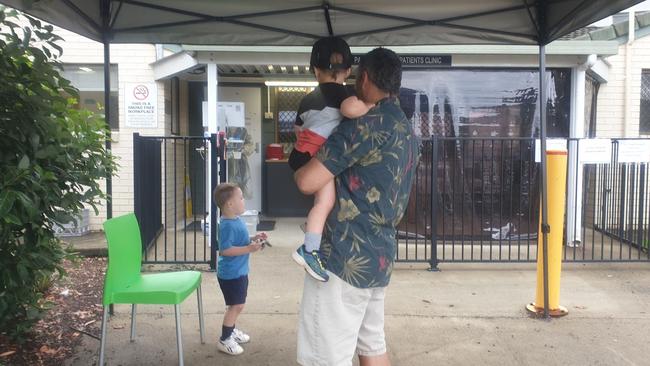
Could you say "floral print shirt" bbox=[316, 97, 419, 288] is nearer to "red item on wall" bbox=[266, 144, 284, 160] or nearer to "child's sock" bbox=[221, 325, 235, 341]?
"child's sock" bbox=[221, 325, 235, 341]

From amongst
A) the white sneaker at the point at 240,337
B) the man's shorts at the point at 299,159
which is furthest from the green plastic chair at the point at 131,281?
the man's shorts at the point at 299,159

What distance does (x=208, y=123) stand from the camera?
23.2ft

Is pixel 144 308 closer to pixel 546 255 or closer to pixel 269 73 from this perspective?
pixel 546 255

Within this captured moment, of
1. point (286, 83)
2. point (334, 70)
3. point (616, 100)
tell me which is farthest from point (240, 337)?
point (616, 100)

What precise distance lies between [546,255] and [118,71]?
6361 millimetres

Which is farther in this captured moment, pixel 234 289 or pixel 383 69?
pixel 234 289

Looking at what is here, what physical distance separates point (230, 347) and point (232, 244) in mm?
742

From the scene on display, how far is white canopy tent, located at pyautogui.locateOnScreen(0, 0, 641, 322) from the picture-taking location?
395 centimetres

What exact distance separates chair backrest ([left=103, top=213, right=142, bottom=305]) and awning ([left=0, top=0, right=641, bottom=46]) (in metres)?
1.48

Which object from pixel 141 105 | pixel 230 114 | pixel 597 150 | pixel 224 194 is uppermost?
pixel 141 105

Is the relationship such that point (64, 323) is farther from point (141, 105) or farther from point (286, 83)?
point (286, 83)

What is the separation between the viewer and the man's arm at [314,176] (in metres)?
2.08

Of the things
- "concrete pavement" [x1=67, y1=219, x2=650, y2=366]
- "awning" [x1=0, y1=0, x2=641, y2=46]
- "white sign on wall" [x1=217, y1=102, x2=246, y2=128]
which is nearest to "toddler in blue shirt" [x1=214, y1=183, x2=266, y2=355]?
"concrete pavement" [x1=67, y1=219, x2=650, y2=366]

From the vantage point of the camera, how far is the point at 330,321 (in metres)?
2.09
